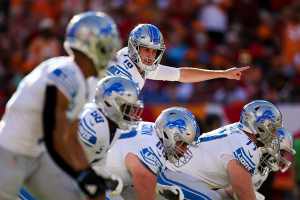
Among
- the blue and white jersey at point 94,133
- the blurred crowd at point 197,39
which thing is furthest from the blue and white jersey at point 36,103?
the blurred crowd at point 197,39

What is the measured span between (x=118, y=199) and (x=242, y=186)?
1.20 m

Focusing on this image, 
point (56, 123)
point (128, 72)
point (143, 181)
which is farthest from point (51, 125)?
point (128, 72)

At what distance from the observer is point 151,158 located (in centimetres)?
409

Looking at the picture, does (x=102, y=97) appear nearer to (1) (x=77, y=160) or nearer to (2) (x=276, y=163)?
(1) (x=77, y=160)

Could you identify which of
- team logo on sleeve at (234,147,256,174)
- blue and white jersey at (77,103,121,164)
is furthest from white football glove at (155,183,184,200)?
blue and white jersey at (77,103,121,164)

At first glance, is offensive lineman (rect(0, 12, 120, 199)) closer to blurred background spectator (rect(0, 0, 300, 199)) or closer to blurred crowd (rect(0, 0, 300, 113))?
blurred background spectator (rect(0, 0, 300, 199))

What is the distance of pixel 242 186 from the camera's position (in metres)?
4.52

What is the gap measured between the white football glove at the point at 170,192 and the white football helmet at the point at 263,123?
3.36ft

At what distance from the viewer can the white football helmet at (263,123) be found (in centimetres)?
483

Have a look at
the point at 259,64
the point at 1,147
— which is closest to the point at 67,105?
the point at 1,147

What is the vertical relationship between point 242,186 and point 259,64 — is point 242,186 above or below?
above

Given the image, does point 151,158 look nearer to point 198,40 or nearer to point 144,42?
point 144,42

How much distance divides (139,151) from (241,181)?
1079mm

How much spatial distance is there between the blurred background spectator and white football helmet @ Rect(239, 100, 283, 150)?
3.33m
